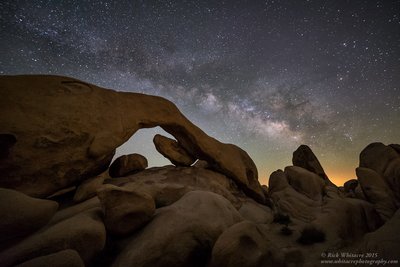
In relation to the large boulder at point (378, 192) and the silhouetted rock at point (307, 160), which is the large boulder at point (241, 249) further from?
the silhouetted rock at point (307, 160)

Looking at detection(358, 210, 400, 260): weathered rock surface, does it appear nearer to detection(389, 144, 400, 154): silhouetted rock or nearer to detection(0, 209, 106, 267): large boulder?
detection(0, 209, 106, 267): large boulder

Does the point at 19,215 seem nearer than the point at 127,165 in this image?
Yes

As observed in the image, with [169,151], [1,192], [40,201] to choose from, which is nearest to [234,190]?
[169,151]

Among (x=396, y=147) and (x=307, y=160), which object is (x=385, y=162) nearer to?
(x=396, y=147)

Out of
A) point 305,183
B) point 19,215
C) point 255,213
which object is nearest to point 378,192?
point 305,183

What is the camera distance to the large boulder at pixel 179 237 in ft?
18.3

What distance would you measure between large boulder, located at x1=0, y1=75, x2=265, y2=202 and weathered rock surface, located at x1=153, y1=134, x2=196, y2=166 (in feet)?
7.25

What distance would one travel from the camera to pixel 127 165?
13.6 metres

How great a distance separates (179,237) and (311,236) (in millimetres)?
6644

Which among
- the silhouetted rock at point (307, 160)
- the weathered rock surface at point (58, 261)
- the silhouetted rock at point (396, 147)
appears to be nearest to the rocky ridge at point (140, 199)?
the weathered rock surface at point (58, 261)

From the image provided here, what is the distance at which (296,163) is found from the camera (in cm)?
2439

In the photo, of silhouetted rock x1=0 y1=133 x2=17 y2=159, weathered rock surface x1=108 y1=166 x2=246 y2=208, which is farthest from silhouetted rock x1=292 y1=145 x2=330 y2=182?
silhouetted rock x1=0 y1=133 x2=17 y2=159

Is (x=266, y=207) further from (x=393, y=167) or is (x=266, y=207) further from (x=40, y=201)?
(x=40, y=201)

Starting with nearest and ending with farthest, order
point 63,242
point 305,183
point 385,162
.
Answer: point 63,242 < point 385,162 < point 305,183
